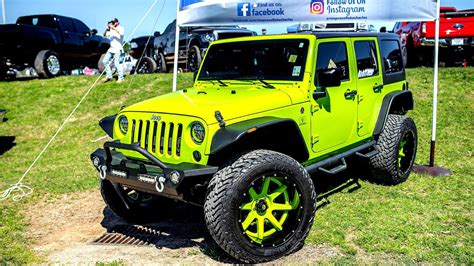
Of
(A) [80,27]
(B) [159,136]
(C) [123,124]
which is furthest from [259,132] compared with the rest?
(A) [80,27]

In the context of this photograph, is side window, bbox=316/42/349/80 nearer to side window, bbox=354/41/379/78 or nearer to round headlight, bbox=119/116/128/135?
side window, bbox=354/41/379/78

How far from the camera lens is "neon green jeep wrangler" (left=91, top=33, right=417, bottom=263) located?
4.09 m

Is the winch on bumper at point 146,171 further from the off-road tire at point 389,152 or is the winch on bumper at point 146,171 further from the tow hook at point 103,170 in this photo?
the off-road tire at point 389,152

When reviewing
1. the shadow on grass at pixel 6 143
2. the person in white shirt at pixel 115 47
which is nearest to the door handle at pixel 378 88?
the shadow on grass at pixel 6 143

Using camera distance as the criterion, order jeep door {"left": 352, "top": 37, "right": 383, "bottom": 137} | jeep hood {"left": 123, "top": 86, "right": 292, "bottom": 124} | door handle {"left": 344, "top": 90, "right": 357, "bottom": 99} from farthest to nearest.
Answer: jeep door {"left": 352, "top": 37, "right": 383, "bottom": 137}, door handle {"left": 344, "top": 90, "right": 357, "bottom": 99}, jeep hood {"left": 123, "top": 86, "right": 292, "bottom": 124}

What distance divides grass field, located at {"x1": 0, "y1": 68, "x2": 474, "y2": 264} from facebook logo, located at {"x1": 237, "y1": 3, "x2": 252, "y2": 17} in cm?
286

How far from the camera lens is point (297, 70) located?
5098 millimetres

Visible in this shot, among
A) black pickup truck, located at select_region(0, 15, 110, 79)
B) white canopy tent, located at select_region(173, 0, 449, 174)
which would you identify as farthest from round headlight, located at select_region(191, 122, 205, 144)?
black pickup truck, located at select_region(0, 15, 110, 79)

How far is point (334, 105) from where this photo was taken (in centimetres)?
536

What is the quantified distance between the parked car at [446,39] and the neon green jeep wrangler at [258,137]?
7844 millimetres

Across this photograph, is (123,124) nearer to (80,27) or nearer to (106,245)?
(106,245)

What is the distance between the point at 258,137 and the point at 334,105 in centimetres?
113

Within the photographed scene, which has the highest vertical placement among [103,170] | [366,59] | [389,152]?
[366,59]

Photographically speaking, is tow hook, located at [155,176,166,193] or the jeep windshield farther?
the jeep windshield
